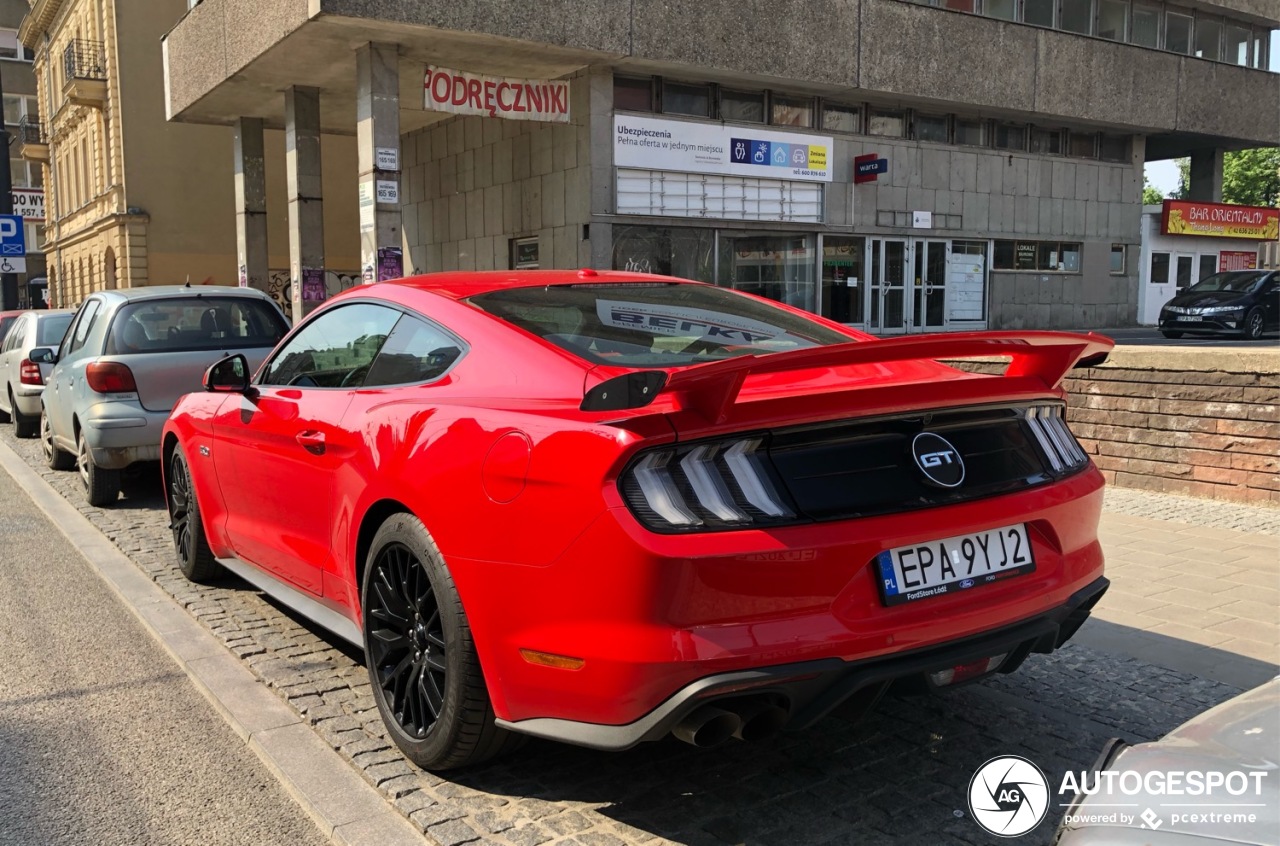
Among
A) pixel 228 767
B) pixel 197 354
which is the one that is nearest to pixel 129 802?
pixel 228 767

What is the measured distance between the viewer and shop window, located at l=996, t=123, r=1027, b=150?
2618cm

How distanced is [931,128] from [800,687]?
2437 centimetres

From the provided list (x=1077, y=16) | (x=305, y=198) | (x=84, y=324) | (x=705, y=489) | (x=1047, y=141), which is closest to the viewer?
(x=705, y=489)

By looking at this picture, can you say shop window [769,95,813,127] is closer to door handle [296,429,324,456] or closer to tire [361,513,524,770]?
door handle [296,429,324,456]

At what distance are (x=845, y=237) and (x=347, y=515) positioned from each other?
21313 millimetres

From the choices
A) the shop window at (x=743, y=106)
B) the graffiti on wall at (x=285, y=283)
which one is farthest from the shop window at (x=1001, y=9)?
the graffiti on wall at (x=285, y=283)

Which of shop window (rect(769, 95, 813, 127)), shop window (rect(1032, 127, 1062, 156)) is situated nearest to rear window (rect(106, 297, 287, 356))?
shop window (rect(769, 95, 813, 127))

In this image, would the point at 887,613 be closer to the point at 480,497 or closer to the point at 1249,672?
the point at 480,497

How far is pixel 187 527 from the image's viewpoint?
555cm

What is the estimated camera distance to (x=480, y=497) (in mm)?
2875

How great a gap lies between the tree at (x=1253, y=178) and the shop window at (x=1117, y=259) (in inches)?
1920

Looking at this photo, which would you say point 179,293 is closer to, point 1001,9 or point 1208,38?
point 1001,9

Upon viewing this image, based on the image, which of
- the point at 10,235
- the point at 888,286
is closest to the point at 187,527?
the point at 888,286
